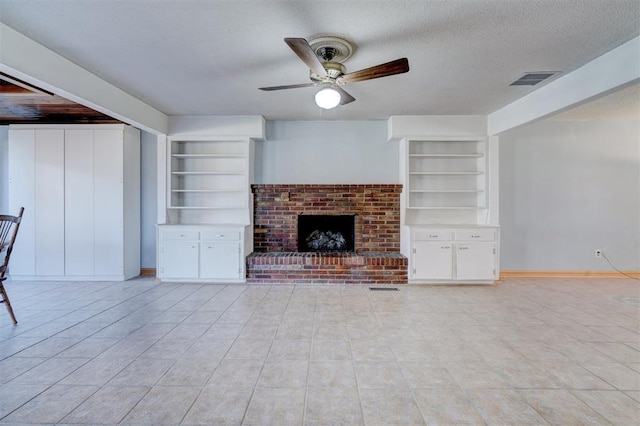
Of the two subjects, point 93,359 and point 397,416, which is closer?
point 397,416

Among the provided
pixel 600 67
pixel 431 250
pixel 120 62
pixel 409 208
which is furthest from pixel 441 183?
pixel 120 62

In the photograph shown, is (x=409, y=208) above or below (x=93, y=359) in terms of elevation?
above

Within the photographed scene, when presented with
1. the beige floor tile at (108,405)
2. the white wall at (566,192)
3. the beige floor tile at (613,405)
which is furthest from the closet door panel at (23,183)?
the white wall at (566,192)

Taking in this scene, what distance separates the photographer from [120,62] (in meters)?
2.90

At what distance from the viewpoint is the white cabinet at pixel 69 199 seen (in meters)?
4.60

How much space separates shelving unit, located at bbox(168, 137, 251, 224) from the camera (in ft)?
16.1

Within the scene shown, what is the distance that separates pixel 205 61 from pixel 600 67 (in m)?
3.68

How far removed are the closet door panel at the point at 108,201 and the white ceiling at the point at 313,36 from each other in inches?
58.6

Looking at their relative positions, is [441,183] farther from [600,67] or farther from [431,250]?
[600,67]

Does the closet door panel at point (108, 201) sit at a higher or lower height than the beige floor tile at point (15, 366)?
higher

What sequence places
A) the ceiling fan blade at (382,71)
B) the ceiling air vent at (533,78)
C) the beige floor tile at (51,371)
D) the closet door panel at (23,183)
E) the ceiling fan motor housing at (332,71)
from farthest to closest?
the closet door panel at (23,183)
the ceiling air vent at (533,78)
the ceiling fan motor housing at (332,71)
the ceiling fan blade at (382,71)
the beige floor tile at (51,371)

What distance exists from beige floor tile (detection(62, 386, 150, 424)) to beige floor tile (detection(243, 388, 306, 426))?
2.35 ft

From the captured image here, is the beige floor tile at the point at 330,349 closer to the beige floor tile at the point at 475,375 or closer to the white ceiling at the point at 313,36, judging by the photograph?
the beige floor tile at the point at 475,375

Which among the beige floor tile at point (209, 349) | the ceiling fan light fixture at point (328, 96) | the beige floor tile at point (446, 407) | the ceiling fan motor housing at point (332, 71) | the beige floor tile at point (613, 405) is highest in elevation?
the ceiling fan motor housing at point (332, 71)
